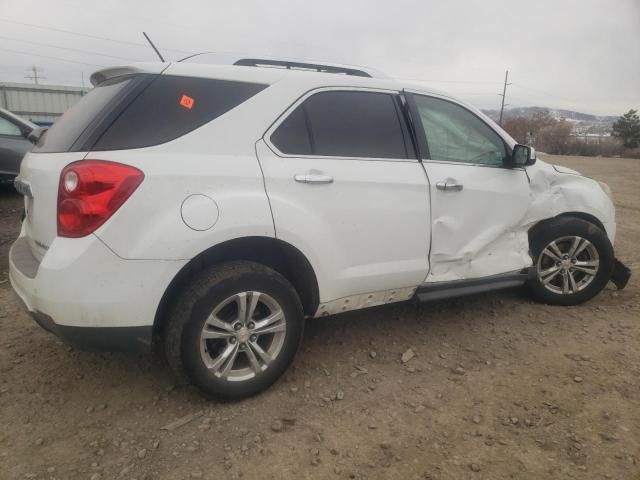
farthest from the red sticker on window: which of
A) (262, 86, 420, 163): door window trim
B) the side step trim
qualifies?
the side step trim

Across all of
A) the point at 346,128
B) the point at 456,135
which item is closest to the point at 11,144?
the point at 346,128

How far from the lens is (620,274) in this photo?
4.10 m

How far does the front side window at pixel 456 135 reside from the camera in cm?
322

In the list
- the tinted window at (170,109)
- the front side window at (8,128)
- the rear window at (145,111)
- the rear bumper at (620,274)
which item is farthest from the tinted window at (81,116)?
the front side window at (8,128)

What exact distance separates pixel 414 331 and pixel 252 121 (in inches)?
78.0

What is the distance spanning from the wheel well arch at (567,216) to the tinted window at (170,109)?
2.51 m

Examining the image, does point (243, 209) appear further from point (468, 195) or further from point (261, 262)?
point (468, 195)

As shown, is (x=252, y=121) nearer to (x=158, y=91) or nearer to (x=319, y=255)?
(x=158, y=91)

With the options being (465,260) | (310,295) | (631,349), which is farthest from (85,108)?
(631,349)

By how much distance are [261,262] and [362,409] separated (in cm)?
98

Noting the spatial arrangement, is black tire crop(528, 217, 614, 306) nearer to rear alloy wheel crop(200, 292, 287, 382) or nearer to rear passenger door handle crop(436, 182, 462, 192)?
rear passenger door handle crop(436, 182, 462, 192)

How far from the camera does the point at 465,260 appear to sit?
329 centimetres

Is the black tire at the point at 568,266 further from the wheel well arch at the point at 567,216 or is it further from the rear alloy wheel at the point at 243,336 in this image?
the rear alloy wheel at the point at 243,336

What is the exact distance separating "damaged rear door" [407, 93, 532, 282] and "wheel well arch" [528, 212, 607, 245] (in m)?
0.17
